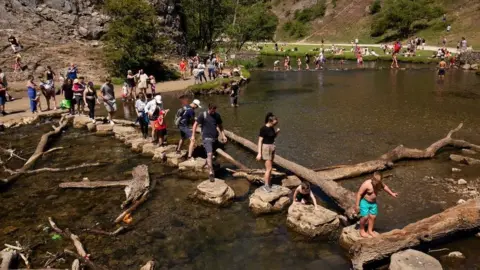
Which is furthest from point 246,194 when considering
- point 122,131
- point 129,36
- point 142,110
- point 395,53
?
point 395,53

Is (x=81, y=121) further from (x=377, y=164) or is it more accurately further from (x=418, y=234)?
(x=418, y=234)

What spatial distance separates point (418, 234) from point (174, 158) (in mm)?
9385

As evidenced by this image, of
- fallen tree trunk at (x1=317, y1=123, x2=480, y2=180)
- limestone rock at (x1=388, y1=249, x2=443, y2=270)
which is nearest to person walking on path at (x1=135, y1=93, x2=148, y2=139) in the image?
fallen tree trunk at (x1=317, y1=123, x2=480, y2=180)

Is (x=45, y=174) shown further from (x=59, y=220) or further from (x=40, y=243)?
(x=40, y=243)

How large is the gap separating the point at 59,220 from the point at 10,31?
104 feet

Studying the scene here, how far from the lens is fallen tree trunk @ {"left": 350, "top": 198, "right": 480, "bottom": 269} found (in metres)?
8.23

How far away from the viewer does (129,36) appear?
35.8 metres

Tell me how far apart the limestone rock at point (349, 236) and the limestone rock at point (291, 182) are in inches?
134

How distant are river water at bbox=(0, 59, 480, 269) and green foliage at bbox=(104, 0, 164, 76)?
14.7 metres

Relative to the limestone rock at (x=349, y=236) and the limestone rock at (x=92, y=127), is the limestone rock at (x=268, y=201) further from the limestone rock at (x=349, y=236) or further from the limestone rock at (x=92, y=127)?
the limestone rock at (x=92, y=127)

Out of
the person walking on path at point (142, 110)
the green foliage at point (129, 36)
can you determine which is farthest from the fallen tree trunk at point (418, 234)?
the green foliage at point (129, 36)

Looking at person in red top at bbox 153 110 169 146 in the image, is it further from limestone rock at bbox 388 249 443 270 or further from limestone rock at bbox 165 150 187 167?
limestone rock at bbox 388 249 443 270

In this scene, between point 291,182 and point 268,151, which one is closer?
point 268,151

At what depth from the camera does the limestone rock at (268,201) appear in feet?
36.3
